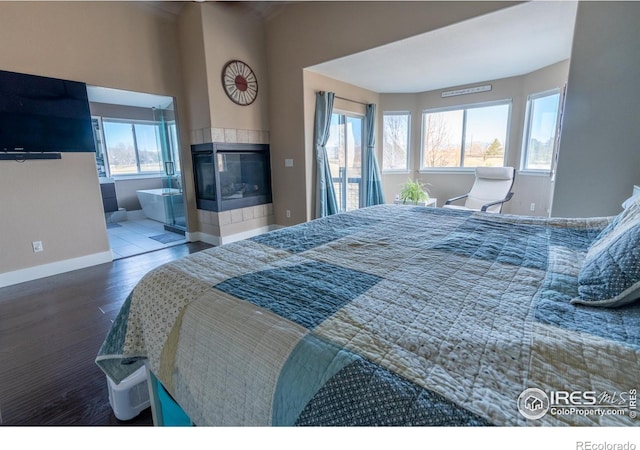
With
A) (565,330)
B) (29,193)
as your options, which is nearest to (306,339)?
(565,330)

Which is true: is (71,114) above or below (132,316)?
above

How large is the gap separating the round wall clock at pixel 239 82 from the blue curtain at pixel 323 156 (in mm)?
966

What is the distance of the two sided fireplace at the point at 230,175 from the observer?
13.3 ft

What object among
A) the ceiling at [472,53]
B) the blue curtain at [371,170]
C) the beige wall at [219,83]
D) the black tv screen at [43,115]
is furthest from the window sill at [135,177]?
the ceiling at [472,53]

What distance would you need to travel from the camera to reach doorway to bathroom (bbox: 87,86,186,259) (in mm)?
4438

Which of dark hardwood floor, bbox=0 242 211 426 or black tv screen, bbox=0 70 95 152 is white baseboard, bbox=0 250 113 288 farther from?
black tv screen, bbox=0 70 95 152

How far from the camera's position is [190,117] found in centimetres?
415

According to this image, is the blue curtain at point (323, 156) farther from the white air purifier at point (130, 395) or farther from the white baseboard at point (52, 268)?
the white air purifier at point (130, 395)

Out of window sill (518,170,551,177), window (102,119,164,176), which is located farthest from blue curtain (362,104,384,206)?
window (102,119,164,176)

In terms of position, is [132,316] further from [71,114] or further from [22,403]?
[71,114]

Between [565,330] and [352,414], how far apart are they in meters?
0.55

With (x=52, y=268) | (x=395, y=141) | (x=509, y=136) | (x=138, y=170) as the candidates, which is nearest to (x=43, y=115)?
(x=52, y=268)

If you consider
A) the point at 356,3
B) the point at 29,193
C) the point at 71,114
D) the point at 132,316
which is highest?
the point at 356,3

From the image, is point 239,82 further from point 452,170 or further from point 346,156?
point 452,170
